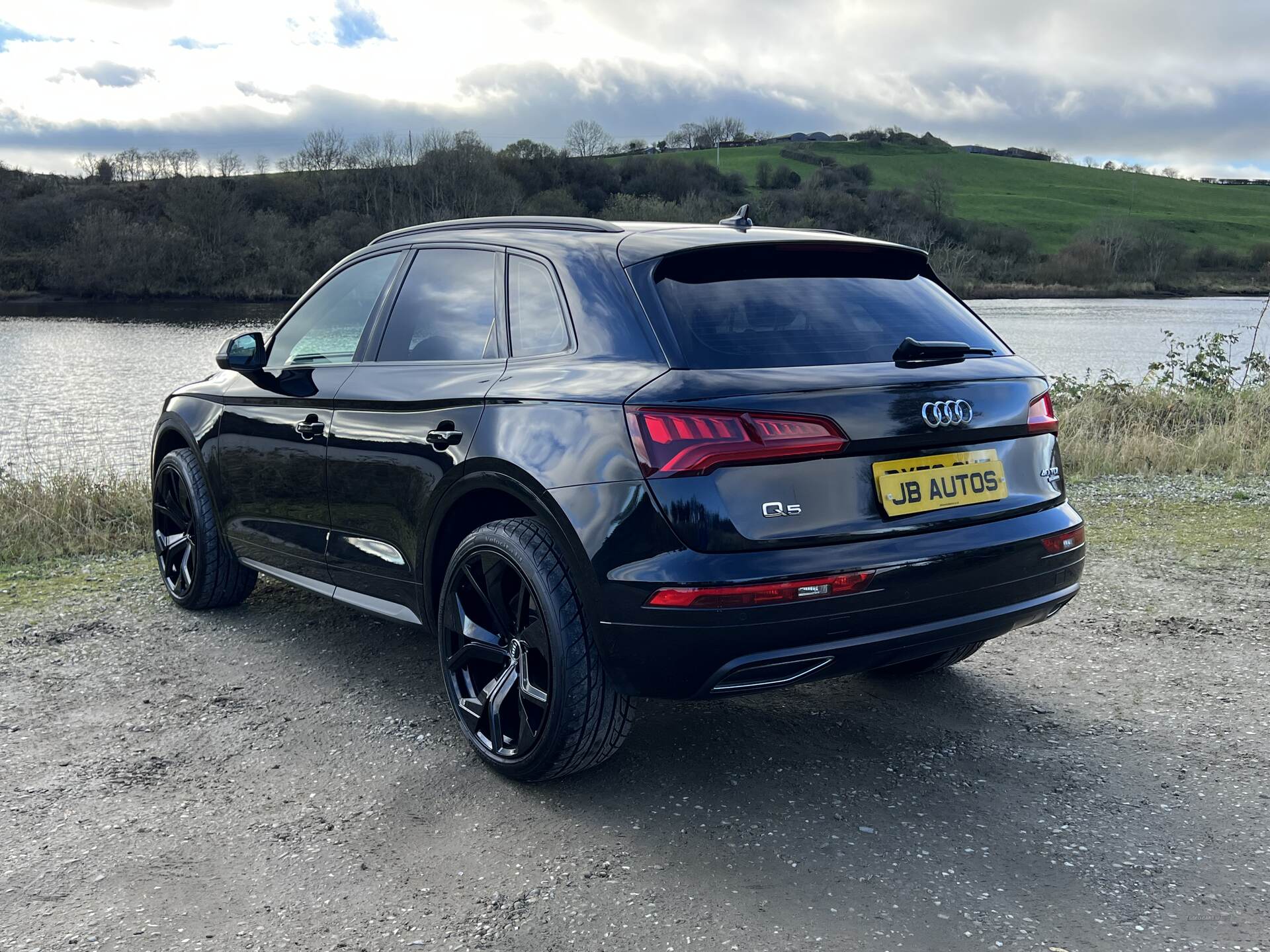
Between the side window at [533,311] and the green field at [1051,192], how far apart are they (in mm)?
72257

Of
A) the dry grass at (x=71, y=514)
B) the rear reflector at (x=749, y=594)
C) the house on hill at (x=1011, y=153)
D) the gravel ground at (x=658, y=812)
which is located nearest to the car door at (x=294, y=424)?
the gravel ground at (x=658, y=812)

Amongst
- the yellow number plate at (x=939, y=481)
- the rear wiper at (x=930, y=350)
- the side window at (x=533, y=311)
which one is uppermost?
the side window at (x=533, y=311)

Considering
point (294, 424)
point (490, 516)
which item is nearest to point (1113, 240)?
point (294, 424)

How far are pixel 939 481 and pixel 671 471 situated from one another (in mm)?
822

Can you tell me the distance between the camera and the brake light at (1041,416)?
3.38m

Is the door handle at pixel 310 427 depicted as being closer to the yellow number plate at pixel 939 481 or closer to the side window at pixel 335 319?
the side window at pixel 335 319

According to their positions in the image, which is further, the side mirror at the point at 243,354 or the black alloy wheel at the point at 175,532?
the black alloy wheel at the point at 175,532

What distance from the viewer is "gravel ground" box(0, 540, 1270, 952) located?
8.55 feet

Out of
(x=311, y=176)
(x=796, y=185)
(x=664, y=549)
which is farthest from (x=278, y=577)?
(x=796, y=185)

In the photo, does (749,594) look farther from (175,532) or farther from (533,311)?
(175,532)

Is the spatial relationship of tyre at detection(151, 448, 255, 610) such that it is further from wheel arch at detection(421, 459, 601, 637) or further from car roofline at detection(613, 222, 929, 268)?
car roofline at detection(613, 222, 929, 268)

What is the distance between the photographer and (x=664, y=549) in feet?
9.27

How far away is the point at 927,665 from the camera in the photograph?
427cm

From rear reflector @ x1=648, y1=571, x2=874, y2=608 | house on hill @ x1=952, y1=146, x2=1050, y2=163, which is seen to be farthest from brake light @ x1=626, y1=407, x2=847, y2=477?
house on hill @ x1=952, y1=146, x2=1050, y2=163
